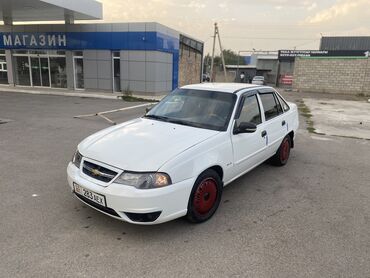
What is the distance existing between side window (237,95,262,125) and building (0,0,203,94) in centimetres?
1541

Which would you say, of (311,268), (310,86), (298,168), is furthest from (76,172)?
(310,86)

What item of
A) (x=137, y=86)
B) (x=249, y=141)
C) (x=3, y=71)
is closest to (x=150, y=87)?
(x=137, y=86)

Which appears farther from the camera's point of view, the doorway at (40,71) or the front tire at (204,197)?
the doorway at (40,71)

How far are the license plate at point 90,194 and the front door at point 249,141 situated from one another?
1860 millimetres

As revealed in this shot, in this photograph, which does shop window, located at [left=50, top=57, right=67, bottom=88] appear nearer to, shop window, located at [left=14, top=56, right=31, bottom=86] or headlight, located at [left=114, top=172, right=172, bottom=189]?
shop window, located at [left=14, top=56, right=31, bottom=86]

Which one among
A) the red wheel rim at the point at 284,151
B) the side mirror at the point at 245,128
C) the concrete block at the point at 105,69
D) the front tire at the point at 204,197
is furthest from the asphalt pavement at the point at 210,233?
the concrete block at the point at 105,69

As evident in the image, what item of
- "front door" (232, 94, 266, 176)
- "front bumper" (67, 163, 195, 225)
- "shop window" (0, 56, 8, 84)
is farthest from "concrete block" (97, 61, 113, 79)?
"front bumper" (67, 163, 195, 225)

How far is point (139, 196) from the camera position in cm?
310

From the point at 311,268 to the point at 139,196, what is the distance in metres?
1.81

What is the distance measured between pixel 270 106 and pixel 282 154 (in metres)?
1.08

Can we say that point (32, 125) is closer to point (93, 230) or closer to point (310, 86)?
point (93, 230)

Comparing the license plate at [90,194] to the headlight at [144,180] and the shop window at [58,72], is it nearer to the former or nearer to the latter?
the headlight at [144,180]

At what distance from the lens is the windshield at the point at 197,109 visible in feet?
14.0

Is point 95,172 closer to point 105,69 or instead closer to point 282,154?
point 282,154
